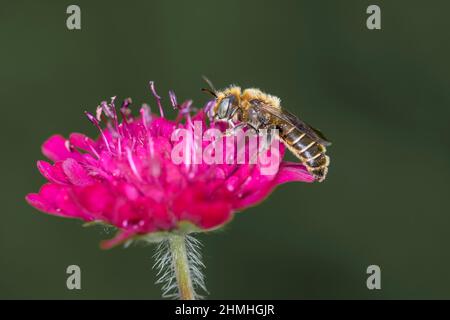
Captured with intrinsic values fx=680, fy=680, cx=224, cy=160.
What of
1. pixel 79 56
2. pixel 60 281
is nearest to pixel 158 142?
pixel 60 281

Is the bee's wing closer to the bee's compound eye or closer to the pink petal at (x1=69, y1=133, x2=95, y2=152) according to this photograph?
the bee's compound eye

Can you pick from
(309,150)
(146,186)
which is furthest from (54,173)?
(309,150)

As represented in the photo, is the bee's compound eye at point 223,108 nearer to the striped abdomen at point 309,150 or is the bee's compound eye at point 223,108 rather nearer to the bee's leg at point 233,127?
the bee's leg at point 233,127

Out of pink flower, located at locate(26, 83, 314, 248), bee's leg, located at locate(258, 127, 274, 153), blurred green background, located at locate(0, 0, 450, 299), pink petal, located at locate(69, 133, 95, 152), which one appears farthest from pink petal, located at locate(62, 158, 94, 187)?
blurred green background, located at locate(0, 0, 450, 299)

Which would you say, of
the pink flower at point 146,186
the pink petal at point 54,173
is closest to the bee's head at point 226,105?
the pink flower at point 146,186

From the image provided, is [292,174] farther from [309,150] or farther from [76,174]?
[76,174]
